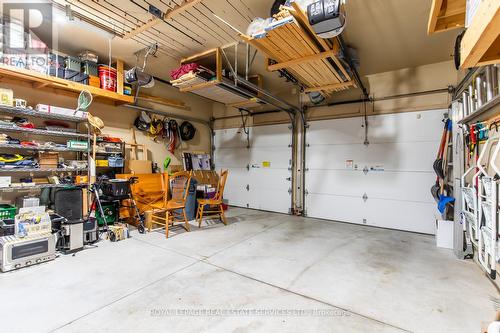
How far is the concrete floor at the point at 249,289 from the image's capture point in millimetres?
1890

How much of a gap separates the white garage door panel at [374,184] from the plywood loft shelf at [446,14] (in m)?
3.76

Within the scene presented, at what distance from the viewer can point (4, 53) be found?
326 centimetres

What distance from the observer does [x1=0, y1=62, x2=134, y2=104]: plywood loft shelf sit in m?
3.33

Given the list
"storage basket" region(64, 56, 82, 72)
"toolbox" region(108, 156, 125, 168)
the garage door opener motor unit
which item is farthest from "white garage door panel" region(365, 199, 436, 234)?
"storage basket" region(64, 56, 82, 72)

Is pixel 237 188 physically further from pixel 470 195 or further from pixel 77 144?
pixel 470 195

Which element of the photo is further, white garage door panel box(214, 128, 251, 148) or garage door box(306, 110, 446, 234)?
white garage door panel box(214, 128, 251, 148)

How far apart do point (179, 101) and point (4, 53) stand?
3.35 m

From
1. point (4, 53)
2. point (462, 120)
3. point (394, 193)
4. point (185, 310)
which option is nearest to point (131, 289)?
point (185, 310)

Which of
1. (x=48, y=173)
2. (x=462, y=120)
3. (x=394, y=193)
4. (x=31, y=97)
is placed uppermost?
(x=31, y=97)

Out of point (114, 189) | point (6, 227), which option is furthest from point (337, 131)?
point (6, 227)

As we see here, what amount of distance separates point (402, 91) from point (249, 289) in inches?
183

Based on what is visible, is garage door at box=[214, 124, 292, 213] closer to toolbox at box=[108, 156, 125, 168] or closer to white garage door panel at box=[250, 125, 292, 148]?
white garage door panel at box=[250, 125, 292, 148]

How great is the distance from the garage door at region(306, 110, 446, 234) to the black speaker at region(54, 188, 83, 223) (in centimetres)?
453

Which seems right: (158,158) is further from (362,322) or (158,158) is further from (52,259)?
(362,322)
